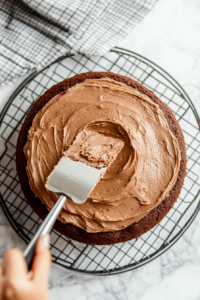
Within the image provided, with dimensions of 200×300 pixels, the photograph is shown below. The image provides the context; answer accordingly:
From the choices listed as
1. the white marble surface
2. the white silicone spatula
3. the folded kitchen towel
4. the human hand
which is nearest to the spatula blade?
the white silicone spatula

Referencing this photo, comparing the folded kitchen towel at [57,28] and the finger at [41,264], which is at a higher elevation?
the folded kitchen towel at [57,28]

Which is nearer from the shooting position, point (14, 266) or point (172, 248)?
point (14, 266)

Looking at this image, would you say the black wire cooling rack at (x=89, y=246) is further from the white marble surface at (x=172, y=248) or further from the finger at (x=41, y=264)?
the finger at (x=41, y=264)

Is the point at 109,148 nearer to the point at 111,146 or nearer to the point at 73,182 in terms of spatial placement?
the point at 111,146

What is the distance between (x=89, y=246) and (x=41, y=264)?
152 centimetres

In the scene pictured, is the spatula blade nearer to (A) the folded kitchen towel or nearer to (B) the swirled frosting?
(B) the swirled frosting

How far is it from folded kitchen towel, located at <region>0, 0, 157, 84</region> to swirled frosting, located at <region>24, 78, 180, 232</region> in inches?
31.5

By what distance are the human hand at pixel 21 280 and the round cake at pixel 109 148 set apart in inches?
33.4

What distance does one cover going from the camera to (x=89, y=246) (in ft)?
8.80

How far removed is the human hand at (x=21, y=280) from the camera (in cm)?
111

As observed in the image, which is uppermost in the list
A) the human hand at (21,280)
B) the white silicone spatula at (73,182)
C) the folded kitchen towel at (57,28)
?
the folded kitchen towel at (57,28)

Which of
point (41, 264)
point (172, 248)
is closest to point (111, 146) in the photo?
point (41, 264)

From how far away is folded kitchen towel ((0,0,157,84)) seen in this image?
2697 mm

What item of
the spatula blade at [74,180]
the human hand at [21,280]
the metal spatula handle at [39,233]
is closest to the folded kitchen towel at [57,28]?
the spatula blade at [74,180]
